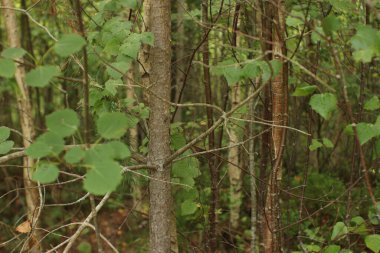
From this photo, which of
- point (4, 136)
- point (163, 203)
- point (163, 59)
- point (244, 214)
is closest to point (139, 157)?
point (163, 203)

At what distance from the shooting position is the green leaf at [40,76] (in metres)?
1.14

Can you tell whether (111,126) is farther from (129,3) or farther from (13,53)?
(129,3)

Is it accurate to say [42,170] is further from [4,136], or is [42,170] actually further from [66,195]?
[66,195]

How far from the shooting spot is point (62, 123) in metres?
1.15

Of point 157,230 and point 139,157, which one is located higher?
point 139,157

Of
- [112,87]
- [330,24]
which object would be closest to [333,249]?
[330,24]

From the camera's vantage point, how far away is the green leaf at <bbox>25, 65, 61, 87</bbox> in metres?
1.14

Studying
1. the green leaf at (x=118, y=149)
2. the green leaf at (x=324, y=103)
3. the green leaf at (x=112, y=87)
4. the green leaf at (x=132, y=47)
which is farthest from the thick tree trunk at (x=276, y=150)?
the green leaf at (x=118, y=149)

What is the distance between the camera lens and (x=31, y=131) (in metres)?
4.54

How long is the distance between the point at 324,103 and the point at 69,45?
930 millimetres

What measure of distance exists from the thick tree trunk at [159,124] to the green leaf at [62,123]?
84 centimetres

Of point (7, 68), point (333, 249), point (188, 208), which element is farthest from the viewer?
point (188, 208)

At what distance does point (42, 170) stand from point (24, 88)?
3.35m

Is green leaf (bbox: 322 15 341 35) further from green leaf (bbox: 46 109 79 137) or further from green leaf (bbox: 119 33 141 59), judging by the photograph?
green leaf (bbox: 46 109 79 137)
